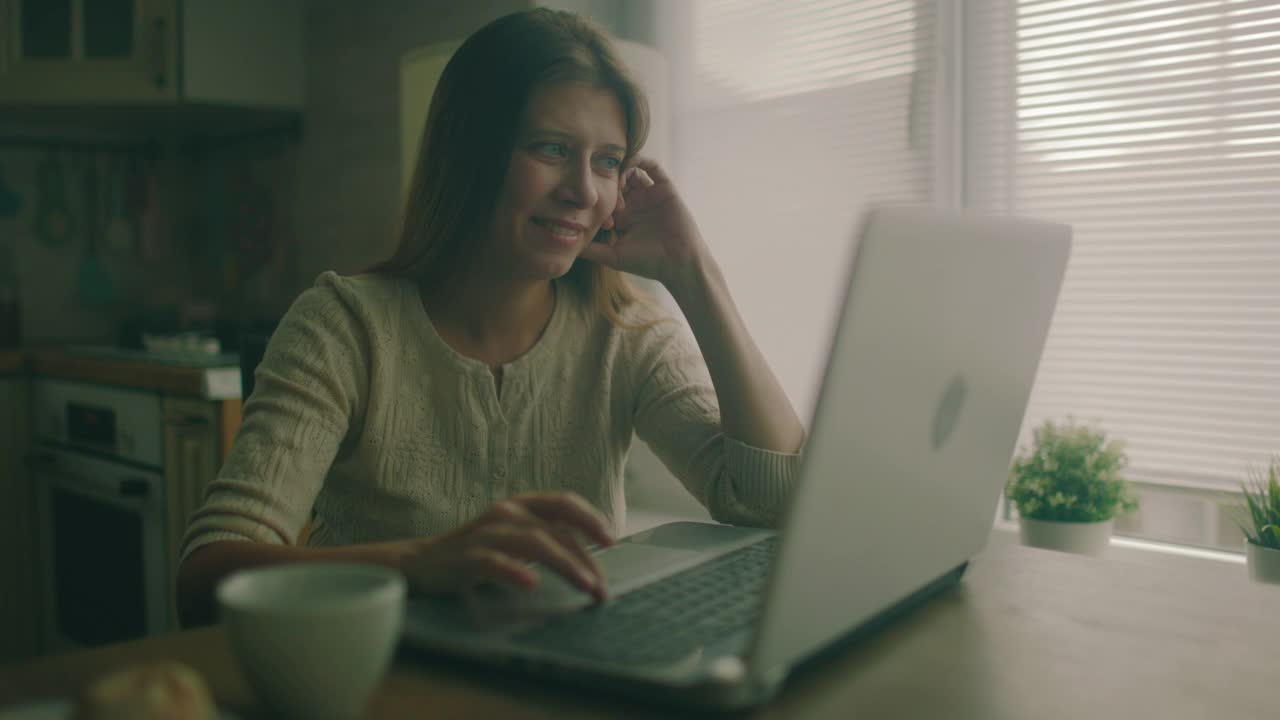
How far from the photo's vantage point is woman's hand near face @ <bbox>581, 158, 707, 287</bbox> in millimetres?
1261

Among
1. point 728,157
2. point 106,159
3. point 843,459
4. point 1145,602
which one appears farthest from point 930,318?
point 106,159

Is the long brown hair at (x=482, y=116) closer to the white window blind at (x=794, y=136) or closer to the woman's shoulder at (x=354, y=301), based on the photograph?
the woman's shoulder at (x=354, y=301)

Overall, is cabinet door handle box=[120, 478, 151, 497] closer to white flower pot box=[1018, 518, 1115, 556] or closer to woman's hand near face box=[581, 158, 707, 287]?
woman's hand near face box=[581, 158, 707, 287]

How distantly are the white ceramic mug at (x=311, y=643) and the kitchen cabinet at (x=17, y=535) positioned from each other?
2526 mm

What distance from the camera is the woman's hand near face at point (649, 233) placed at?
4.14 ft

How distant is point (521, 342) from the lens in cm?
126

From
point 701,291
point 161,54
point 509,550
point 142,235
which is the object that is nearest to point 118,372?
point 161,54

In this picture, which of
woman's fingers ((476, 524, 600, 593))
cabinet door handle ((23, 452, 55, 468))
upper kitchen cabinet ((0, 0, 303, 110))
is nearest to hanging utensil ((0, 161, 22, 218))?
upper kitchen cabinet ((0, 0, 303, 110))

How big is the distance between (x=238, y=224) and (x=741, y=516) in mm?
2525

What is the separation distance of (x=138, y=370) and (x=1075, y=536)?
1971 millimetres

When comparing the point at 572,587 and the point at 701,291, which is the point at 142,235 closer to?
the point at 701,291

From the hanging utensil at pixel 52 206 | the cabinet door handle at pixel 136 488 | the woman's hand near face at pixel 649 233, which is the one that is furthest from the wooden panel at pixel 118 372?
the woman's hand near face at pixel 649 233

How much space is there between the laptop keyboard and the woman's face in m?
0.55

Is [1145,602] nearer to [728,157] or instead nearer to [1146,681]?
[1146,681]
